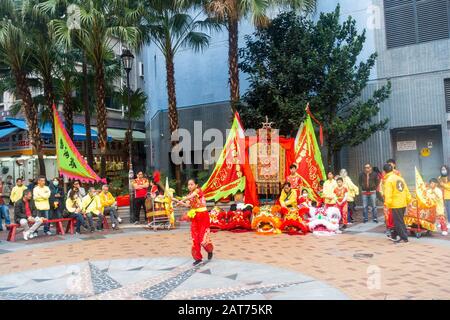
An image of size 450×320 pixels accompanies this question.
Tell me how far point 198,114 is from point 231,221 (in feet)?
34.9

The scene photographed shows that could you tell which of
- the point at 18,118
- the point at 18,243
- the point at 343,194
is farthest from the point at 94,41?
the point at 18,118

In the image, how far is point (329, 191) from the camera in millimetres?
12383

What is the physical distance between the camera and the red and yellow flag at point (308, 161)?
505 inches

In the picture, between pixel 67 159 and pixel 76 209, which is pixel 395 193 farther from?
pixel 67 159

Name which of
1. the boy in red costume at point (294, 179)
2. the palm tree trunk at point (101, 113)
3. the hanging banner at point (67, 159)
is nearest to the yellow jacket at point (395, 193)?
the boy in red costume at point (294, 179)

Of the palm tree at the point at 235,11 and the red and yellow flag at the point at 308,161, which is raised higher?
the palm tree at the point at 235,11

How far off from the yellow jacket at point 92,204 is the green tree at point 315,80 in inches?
231

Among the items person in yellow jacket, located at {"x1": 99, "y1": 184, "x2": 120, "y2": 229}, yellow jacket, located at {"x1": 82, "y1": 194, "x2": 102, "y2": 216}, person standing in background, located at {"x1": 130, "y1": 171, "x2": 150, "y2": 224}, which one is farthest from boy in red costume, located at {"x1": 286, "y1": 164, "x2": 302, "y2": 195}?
yellow jacket, located at {"x1": 82, "y1": 194, "x2": 102, "y2": 216}

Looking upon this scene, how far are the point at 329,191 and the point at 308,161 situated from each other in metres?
1.14

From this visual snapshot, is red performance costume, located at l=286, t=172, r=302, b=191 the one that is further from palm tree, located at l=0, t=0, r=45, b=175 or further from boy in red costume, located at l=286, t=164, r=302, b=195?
palm tree, located at l=0, t=0, r=45, b=175

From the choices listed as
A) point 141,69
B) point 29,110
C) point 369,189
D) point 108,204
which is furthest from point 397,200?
point 141,69

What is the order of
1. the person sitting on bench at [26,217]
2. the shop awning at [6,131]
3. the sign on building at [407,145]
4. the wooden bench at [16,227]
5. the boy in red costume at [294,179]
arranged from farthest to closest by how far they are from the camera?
the shop awning at [6,131] → the sign on building at [407,145] → the boy in red costume at [294,179] → the person sitting on bench at [26,217] → the wooden bench at [16,227]

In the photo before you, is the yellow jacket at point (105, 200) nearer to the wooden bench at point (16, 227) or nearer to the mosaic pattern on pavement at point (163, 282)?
the wooden bench at point (16, 227)

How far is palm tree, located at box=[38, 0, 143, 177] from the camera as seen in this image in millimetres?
15930
